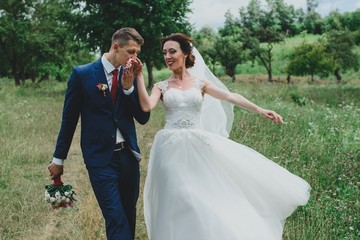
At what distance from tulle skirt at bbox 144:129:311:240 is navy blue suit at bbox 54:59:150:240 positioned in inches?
21.5

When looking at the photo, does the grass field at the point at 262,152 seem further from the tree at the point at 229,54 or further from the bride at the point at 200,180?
the tree at the point at 229,54

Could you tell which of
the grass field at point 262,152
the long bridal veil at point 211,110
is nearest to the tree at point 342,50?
the grass field at point 262,152

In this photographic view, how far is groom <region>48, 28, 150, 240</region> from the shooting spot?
4.13 meters

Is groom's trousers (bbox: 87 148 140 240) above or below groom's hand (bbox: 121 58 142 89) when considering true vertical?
below

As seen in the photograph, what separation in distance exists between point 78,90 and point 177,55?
1.28 metres

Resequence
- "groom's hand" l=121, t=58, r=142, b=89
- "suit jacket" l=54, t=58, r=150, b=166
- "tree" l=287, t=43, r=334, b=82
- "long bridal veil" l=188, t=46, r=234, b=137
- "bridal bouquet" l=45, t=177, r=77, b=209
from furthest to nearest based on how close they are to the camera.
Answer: "tree" l=287, t=43, r=334, b=82 < "long bridal veil" l=188, t=46, r=234, b=137 < "bridal bouquet" l=45, t=177, r=77, b=209 < "suit jacket" l=54, t=58, r=150, b=166 < "groom's hand" l=121, t=58, r=142, b=89

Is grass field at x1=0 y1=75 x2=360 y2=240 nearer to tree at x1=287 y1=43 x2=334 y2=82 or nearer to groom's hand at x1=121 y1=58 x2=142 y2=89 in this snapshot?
groom's hand at x1=121 y1=58 x2=142 y2=89

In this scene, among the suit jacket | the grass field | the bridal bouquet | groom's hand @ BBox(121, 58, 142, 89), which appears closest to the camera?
groom's hand @ BBox(121, 58, 142, 89)

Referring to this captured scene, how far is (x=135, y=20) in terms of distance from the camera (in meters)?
29.2

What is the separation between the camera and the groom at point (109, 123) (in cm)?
413

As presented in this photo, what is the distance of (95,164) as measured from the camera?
13.8 ft

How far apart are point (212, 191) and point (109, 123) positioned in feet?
4.20

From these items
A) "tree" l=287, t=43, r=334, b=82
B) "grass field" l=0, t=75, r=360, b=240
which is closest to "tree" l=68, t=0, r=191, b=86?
"grass field" l=0, t=75, r=360, b=240

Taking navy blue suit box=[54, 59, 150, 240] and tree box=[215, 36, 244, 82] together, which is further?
tree box=[215, 36, 244, 82]
